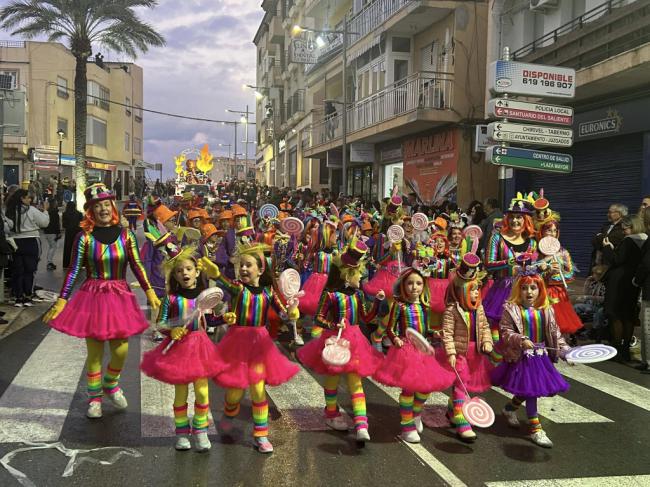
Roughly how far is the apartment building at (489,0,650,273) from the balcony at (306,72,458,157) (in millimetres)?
1968

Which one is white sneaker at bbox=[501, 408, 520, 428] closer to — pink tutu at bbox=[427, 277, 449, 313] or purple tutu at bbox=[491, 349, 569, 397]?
purple tutu at bbox=[491, 349, 569, 397]

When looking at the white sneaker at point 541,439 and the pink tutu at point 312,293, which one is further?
the pink tutu at point 312,293

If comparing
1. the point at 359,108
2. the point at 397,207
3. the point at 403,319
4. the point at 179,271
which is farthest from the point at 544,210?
the point at 359,108

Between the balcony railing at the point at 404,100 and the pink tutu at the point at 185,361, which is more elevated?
the balcony railing at the point at 404,100

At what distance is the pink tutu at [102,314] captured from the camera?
5.25 meters

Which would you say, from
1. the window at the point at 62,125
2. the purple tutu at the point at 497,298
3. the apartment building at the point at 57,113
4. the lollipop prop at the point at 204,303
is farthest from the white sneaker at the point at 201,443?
the window at the point at 62,125

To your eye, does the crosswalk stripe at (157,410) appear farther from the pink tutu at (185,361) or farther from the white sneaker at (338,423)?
the white sneaker at (338,423)

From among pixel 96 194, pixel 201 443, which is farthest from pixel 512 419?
pixel 96 194

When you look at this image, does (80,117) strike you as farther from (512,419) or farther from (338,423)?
(512,419)

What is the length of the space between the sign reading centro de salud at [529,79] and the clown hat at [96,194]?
20.8 ft

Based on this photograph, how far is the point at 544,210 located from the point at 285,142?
38.9 m

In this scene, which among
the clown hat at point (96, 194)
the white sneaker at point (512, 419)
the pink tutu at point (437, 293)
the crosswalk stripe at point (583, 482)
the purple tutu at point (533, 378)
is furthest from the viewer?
the pink tutu at point (437, 293)

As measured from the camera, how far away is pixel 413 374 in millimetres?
4824

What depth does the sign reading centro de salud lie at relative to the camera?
9633mm
